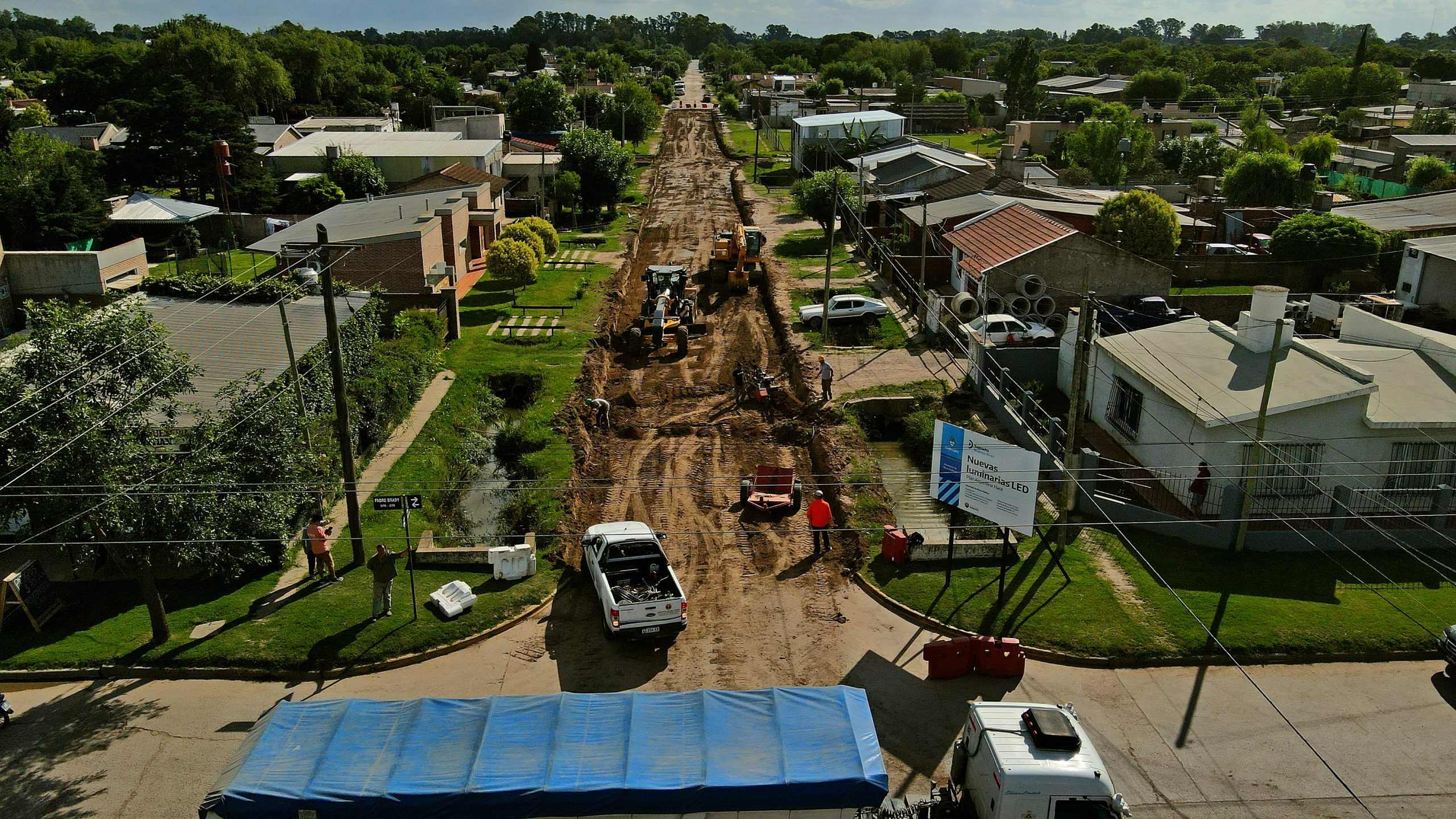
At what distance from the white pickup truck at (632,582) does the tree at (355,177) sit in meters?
44.5

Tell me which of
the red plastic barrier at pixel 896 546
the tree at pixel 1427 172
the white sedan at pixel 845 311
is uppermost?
the tree at pixel 1427 172

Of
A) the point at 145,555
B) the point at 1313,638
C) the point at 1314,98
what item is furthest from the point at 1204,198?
the point at 1314,98

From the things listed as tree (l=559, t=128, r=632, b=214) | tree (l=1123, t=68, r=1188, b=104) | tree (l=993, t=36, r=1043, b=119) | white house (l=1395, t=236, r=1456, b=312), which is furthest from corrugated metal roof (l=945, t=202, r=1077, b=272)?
tree (l=1123, t=68, r=1188, b=104)

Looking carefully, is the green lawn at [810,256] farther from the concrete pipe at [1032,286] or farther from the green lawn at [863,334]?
the concrete pipe at [1032,286]

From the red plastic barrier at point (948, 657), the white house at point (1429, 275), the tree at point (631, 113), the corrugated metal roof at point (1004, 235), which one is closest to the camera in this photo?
the red plastic barrier at point (948, 657)

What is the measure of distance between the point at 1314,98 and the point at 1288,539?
Answer: 5056 inches

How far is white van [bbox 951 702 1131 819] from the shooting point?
1291 cm

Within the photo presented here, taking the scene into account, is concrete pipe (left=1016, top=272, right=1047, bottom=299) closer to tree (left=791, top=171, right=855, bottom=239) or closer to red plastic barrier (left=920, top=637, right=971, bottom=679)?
tree (left=791, top=171, right=855, bottom=239)

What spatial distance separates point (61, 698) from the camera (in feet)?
54.6

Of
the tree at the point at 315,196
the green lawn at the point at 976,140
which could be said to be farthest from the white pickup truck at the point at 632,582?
the green lawn at the point at 976,140

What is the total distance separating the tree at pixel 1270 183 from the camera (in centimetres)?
5728

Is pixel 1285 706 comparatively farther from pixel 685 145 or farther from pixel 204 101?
pixel 685 145

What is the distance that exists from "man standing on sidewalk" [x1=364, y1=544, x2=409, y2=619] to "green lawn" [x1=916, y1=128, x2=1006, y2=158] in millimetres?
80625

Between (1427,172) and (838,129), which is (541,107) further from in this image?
(1427,172)
